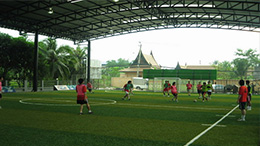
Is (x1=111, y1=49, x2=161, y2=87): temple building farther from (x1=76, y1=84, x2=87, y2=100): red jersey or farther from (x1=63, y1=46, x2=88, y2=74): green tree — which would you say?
(x1=76, y1=84, x2=87, y2=100): red jersey

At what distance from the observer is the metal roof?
31547 mm

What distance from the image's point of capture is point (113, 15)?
38.5 m

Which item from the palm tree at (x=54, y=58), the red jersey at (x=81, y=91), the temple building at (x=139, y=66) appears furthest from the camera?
the temple building at (x=139, y=66)

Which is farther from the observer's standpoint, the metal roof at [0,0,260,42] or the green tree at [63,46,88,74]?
the green tree at [63,46,88,74]

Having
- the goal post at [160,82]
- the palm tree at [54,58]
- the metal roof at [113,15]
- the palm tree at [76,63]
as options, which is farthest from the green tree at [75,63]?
the goal post at [160,82]

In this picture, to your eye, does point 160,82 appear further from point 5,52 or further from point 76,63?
point 5,52

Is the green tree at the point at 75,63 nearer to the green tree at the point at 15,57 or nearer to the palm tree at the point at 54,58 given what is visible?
the palm tree at the point at 54,58

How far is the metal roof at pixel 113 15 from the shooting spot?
3155 centimetres

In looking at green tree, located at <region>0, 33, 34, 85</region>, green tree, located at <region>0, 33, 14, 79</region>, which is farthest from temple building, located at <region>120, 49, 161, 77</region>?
green tree, located at <region>0, 33, 14, 79</region>

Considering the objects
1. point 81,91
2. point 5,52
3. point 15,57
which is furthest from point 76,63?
point 81,91

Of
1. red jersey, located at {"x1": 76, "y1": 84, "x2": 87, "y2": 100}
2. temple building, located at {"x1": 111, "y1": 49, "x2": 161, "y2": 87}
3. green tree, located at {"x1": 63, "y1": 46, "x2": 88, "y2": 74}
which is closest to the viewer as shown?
red jersey, located at {"x1": 76, "y1": 84, "x2": 87, "y2": 100}

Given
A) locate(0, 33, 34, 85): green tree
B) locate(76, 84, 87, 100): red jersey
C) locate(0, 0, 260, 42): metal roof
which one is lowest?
locate(76, 84, 87, 100): red jersey

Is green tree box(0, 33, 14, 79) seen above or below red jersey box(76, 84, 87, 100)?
above

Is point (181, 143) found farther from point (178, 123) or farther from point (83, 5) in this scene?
point (83, 5)
